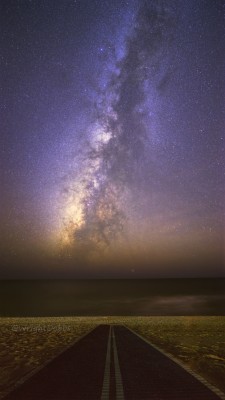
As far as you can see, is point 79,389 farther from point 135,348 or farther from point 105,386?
point 135,348

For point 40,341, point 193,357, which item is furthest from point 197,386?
point 40,341

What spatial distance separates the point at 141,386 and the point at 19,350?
1523 cm

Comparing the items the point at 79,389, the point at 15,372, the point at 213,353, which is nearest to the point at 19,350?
the point at 15,372

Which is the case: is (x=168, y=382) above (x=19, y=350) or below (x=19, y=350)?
below

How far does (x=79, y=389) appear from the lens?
43.9 ft

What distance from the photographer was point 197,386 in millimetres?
13609

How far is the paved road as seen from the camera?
12203mm

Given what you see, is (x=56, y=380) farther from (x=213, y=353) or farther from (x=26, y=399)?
(x=213, y=353)

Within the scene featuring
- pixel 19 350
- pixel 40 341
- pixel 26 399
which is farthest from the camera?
pixel 40 341

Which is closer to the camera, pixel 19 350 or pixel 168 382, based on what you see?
pixel 168 382

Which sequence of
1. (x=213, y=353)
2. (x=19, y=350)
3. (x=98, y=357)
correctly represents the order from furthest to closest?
(x=19, y=350)
(x=213, y=353)
(x=98, y=357)

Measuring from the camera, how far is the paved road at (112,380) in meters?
12.2

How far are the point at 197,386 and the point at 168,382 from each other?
1.21m

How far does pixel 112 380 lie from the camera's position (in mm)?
14797
